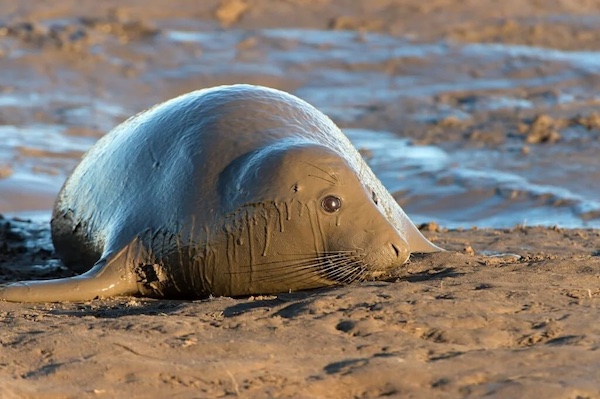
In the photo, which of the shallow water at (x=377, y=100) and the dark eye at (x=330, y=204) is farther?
the shallow water at (x=377, y=100)

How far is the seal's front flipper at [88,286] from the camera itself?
5410 mm

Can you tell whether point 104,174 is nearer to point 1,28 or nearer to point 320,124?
point 320,124

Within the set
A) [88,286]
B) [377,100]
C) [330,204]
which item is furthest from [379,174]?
[88,286]

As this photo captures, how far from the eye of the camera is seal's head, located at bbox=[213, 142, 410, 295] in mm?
5305

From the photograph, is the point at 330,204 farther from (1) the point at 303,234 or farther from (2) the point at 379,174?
(2) the point at 379,174

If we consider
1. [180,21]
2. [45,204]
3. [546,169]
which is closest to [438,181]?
[546,169]

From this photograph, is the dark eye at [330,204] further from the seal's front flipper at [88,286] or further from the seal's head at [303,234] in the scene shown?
the seal's front flipper at [88,286]

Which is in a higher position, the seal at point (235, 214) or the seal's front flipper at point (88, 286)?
the seal at point (235, 214)

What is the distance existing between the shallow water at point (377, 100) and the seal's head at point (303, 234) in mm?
4144

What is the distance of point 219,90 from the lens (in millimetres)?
6320

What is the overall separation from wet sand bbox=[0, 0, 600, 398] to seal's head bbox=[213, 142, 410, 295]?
0.16 meters

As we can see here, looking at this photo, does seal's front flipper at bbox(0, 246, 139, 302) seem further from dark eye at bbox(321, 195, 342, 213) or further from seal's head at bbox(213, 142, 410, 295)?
dark eye at bbox(321, 195, 342, 213)

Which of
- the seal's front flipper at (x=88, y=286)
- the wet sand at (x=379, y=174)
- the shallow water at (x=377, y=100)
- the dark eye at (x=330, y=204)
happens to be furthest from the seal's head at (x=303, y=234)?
the shallow water at (x=377, y=100)

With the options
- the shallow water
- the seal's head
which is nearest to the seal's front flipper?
the seal's head
